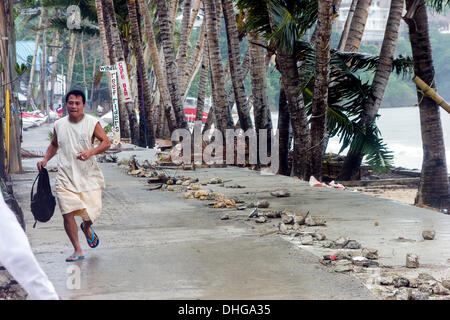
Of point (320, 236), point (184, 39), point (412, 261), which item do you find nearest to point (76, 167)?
point (320, 236)

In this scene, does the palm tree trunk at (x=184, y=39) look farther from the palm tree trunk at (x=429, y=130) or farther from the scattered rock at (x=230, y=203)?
the scattered rock at (x=230, y=203)

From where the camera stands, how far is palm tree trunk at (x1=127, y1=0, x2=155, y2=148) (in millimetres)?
25013

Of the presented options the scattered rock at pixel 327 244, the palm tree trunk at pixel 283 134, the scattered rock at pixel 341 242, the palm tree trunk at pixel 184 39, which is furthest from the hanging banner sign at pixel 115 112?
the scattered rock at pixel 341 242

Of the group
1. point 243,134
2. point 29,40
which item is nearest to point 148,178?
point 243,134

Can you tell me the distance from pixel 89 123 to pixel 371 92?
8816 mm

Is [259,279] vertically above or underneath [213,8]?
underneath

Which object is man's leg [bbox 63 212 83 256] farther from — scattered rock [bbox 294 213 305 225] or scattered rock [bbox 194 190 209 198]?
scattered rock [bbox 194 190 209 198]

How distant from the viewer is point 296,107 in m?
14.2

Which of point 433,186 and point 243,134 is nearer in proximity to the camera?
point 433,186

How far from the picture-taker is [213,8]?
60.1ft

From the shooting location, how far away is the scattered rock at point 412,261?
22.0 ft

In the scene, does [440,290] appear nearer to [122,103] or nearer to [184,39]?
[184,39]

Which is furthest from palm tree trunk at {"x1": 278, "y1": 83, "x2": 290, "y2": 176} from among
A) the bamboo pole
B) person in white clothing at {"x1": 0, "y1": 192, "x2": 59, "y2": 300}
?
person in white clothing at {"x1": 0, "y1": 192, "x2": 59, "y2": 300}
